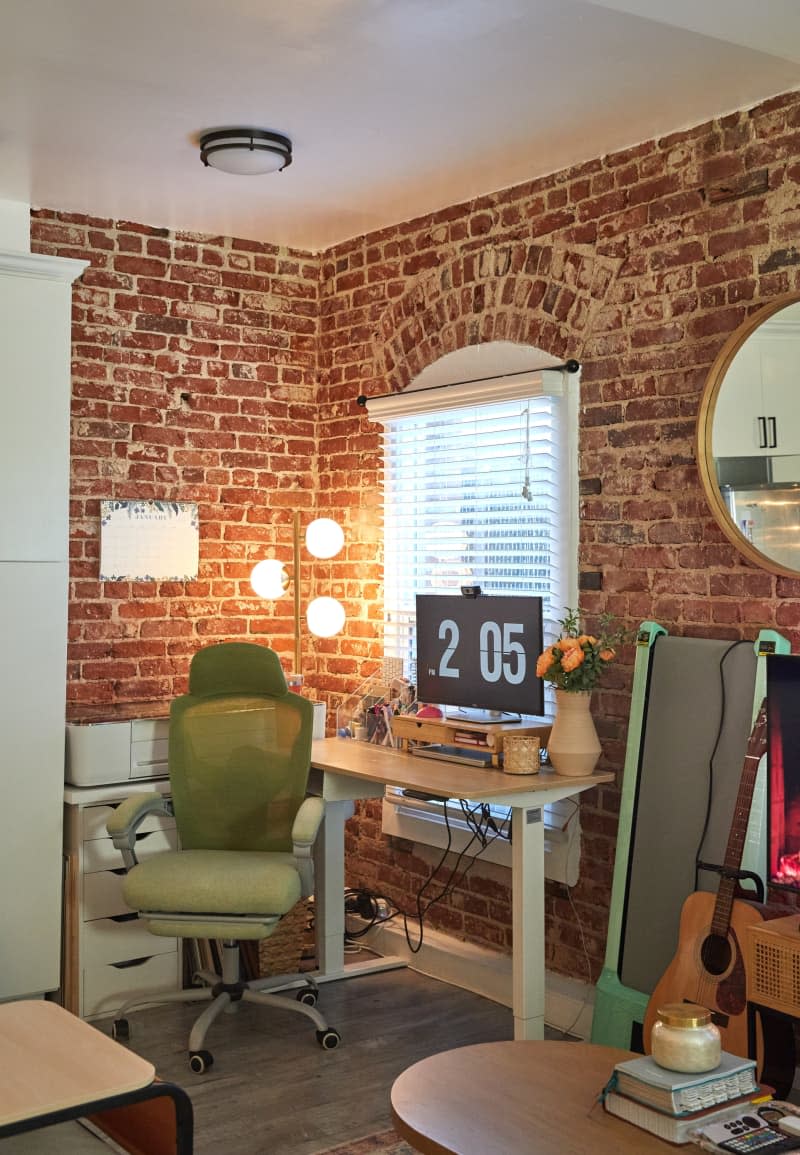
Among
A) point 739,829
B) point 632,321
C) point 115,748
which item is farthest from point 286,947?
point 632,321

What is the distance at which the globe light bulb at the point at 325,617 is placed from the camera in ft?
16.0

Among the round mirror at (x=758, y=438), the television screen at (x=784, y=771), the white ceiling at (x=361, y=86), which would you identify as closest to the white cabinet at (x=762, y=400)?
the round mirror at (x=758, y=438)

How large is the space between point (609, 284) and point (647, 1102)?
2.60 metres

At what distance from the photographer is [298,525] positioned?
511 cm

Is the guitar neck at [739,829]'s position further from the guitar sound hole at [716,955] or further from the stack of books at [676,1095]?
the stack of books at [676,1095]

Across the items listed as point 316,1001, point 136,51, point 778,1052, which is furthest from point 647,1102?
point 136,51

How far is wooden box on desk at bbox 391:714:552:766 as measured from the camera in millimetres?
3916

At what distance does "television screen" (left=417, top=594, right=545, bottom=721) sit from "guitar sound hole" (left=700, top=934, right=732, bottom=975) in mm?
1036

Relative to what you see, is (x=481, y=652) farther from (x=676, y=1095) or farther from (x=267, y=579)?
(x=676, y=1095)

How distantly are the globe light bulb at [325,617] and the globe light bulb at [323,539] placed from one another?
0.65 ft

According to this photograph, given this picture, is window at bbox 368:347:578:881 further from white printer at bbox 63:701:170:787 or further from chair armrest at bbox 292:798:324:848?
white printer at bbox 63:701:170:787

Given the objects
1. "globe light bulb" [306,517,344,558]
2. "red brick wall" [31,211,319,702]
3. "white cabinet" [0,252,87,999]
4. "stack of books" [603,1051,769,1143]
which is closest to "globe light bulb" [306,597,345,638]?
"globe light bulb" [306,517,344,558]

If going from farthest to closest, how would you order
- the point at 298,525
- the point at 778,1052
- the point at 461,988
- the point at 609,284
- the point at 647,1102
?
the point at 298,525 → the point at 461,988 → the point at 609,284 → the point at 778,1052 → the point at 647,1102

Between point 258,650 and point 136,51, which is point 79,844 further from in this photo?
point 136,51
